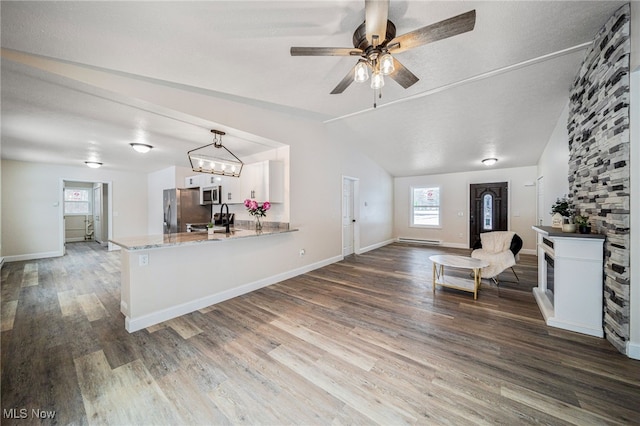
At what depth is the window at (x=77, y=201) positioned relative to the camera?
8469mm

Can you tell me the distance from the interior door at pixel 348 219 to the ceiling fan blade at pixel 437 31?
4077 millimetres

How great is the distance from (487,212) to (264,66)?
7.38 metres

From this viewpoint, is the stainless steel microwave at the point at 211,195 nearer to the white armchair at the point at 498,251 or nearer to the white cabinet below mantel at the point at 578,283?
the white armchair at the point at 498,251

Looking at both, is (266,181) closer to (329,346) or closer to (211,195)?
(211,195)

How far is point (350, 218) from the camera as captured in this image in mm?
6230

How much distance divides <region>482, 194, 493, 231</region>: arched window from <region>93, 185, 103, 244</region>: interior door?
41.5 feet

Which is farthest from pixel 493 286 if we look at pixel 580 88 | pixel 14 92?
pixel 14 92

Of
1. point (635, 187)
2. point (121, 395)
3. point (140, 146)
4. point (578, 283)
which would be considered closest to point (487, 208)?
point (578, 283)

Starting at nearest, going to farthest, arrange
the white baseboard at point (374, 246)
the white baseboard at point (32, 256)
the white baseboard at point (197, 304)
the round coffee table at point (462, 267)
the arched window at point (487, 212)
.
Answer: the white baseboard at point (197, 304) → the round coffee table at point (462, 267) → the white baseboard at point (32, 256) → the white baseboard at point (374, 246) → the arched window at point (487, 212)

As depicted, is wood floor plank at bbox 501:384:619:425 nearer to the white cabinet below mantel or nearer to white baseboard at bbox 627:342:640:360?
white baseboard at bbox 627:342:640:360

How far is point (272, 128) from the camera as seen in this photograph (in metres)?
3.75

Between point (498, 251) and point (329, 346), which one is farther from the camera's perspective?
point (498, 251)

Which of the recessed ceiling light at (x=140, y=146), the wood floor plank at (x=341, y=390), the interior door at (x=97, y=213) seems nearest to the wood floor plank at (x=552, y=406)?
the wood floor plank at (x=341, y=390)

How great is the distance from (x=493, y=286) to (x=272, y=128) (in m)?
4.52
